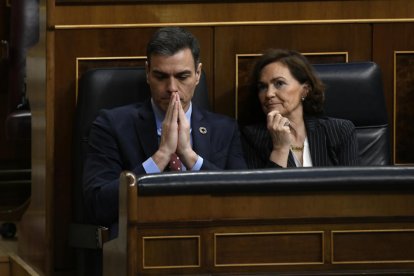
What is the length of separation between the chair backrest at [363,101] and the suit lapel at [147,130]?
0.33 metres

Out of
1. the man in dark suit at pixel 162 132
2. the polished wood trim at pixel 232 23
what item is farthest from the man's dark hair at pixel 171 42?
the polished wood trim at pixel 232 23

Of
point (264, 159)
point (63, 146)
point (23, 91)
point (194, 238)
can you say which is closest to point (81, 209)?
point (63, 146)

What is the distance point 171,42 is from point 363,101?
379 mm

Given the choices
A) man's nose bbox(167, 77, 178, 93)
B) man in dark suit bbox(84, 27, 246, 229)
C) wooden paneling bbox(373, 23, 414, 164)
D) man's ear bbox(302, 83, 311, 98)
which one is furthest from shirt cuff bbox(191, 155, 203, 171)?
wooden paneling bbox(373, 23, 414, 164)

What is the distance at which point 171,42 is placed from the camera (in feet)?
6.42

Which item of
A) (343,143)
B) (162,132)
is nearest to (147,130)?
(162,132)

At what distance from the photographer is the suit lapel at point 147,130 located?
197 centimetres

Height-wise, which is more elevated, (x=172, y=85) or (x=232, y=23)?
(x=232, y=23)

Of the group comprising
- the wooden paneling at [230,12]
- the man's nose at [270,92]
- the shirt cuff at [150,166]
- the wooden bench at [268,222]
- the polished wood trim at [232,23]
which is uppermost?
the wooden paneling at [230,12]

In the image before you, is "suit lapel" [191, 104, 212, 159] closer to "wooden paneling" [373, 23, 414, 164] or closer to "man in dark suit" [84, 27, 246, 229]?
"man in dark suit" [84, 27, 246, 229]

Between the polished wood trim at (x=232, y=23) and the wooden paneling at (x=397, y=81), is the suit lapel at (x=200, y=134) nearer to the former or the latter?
the polished wood trim at (x=232, y=23)

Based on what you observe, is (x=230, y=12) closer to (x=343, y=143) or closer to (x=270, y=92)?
(x=270, y=92)

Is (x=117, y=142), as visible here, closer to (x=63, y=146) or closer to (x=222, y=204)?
(x=63, y=146)

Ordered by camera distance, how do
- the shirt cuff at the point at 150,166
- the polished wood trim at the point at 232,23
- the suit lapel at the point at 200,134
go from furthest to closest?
1. the polished wood trim at the point at 232,23
2. the suit lapel at the point at 200,134
3. the shirt cuff at the point at 150,166
